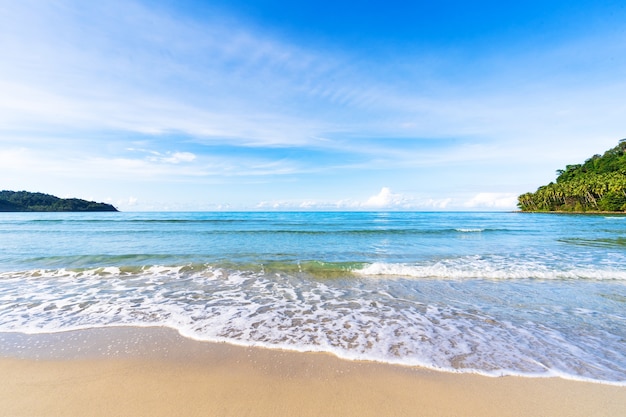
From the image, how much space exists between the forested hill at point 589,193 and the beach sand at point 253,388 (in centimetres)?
10377

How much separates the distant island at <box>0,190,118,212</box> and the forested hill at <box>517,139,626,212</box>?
528 feet

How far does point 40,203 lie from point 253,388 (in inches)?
5318

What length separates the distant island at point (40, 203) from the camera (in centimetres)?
9369

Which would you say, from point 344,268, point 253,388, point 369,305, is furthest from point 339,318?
point 344,268

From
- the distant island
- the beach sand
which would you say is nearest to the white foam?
the beach sand

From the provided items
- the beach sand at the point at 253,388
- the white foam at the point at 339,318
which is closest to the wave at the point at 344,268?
the white foam at the point at 339,318

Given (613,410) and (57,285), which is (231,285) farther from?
(613,410)

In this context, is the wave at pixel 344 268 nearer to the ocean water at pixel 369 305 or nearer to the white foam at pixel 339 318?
the ocean water at pixel 369 305

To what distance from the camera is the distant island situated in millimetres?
93688

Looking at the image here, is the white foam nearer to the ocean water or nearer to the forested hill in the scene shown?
the ocean water

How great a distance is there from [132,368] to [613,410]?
18.3 ft

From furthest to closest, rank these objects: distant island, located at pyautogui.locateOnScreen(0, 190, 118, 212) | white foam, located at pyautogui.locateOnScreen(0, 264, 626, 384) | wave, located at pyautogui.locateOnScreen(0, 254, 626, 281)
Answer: distant island, located at pyautogui.locateOnScreen(0, 190, 118, 212) → wave, located at pyautogui.locateOnScreen(0, 254, 626, 281) → white foam, located at pyautogui.locateOnScreen(0, 264, 626, 384)

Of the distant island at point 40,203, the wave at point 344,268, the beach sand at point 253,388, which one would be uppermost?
the distant island at point 40,203

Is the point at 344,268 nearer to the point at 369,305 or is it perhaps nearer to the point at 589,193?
the point at 369,305
